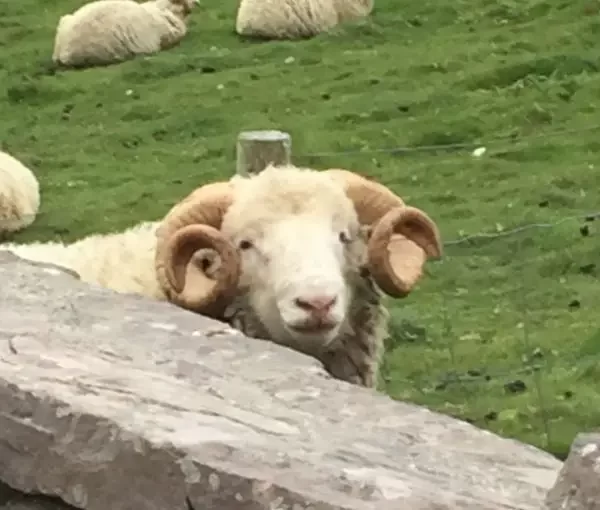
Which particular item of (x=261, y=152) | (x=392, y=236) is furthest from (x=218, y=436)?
(x=261, y=152)

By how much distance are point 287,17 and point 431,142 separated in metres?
4.72

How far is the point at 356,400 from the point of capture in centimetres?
319

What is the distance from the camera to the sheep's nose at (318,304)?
161 inches

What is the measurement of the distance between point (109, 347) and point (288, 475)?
3.29ft

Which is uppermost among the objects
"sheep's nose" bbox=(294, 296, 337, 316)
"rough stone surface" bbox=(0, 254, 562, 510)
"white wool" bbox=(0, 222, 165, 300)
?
"rough stone surface" bbox=(0, 254, 562, 510)

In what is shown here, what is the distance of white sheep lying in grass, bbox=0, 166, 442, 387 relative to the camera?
4340 millimetres

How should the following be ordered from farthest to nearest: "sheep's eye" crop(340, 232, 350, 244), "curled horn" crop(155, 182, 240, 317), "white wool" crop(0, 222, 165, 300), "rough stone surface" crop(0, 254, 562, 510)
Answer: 1. "white wool" crop(0, 222, 165, 300)
2. "sheep's eye" crop(340, 232, 350, 244)
3. "curled horn" crop(155, 182, 240, 317)
4. "rough stone surface" crop(0, 254, 562, 510)

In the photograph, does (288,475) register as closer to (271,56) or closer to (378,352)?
(378,352)

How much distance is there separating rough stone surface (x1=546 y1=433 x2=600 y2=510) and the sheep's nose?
77.6 inches

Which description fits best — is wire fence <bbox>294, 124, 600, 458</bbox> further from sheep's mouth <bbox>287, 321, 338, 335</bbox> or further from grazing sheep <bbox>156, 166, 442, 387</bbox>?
sheep's mouth <bbox>287, 321, 338, 335</bbox>

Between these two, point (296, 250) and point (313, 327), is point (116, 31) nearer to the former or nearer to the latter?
point (296, 250)

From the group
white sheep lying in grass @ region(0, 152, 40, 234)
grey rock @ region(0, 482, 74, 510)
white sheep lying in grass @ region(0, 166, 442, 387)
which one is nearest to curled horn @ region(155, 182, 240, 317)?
white sheep lying in grass @ region(0, 166, 442, 387)

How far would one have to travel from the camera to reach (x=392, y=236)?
15.3 ft

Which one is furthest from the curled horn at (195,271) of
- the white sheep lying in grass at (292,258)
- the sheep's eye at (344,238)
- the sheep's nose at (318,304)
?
the sheep's nose at (318,304)
